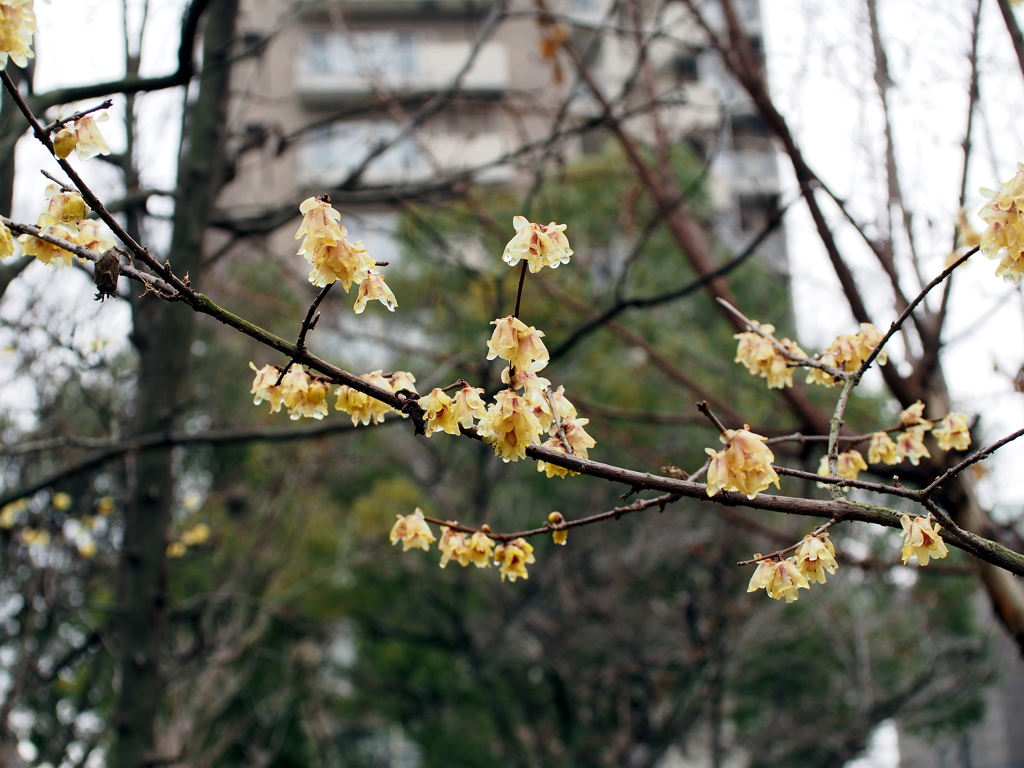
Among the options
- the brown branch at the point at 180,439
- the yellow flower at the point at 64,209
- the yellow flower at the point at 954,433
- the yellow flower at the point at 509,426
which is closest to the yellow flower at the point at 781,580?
the yellow flower at the point at 509,426

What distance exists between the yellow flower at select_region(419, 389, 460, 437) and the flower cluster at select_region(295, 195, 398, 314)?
0.62 ft

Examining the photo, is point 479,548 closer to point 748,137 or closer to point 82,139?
point 82,139

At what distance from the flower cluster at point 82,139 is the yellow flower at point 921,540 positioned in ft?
4.95

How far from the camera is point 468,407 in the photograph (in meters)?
1.46

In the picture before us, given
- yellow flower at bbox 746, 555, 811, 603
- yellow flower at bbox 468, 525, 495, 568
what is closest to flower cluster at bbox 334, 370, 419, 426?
yellow flower at bbox 468, 525, 495, 568

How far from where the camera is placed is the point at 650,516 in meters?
9.06

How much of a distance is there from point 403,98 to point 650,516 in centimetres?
579

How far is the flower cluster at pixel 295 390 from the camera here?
163cm

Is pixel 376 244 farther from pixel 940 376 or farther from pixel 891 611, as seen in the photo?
pixel 940 376

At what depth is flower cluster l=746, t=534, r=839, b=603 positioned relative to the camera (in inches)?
58.8

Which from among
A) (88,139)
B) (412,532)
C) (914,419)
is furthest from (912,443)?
(88,139)

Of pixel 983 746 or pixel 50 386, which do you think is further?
pixel 983 746

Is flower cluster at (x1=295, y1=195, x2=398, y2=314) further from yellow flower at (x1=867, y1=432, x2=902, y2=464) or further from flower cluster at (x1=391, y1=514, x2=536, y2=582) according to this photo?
yellow flower at (x1=867, y1=432, x2=902, y2=464)

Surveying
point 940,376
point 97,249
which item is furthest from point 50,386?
point 940,376
